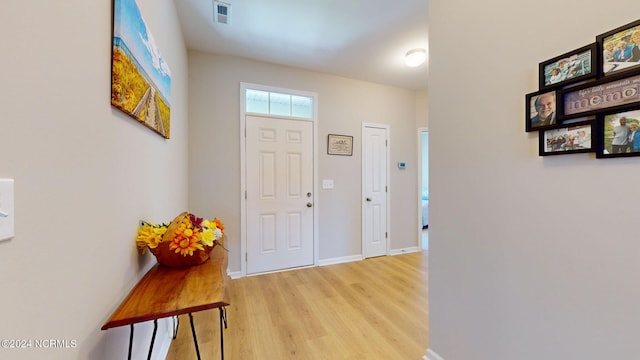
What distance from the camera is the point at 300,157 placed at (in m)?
3.37

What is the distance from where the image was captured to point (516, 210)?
1150 mm

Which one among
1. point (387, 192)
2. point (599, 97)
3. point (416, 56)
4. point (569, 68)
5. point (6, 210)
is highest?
point (416, 56)

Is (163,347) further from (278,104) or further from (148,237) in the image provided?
(278,104)

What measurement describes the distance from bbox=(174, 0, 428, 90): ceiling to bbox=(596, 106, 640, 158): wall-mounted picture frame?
1845 mm

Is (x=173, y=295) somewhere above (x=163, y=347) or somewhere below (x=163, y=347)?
above

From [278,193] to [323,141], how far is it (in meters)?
0.96

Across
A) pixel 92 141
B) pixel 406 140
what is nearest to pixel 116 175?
pixel 92 141

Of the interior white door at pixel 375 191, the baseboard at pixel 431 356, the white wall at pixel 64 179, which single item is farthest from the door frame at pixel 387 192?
the white wall at pixel 64 179

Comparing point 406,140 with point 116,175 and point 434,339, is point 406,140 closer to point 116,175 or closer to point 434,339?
point 434,339

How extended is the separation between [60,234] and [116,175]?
0.40 meters

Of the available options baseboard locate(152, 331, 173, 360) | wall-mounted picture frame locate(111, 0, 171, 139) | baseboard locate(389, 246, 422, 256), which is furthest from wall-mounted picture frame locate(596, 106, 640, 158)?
baseboard locate(389, 246, 422, 256)

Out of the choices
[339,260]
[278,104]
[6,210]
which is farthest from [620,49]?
[339,260]

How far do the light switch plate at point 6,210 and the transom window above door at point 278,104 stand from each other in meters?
2.79

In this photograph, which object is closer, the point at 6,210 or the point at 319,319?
the point at 6,210
